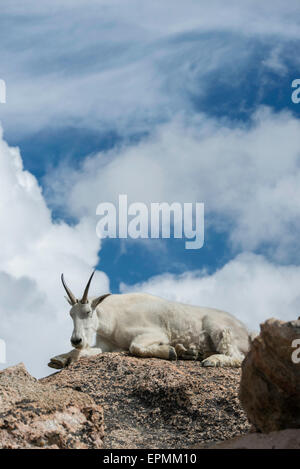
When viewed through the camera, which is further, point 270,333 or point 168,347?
point 168,347

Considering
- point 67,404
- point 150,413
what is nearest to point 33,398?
point 67,404

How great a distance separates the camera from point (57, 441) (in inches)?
242

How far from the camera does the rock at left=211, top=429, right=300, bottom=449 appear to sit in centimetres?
543

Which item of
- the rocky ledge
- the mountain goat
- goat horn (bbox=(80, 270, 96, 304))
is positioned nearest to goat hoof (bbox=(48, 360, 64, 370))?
the mountain goat

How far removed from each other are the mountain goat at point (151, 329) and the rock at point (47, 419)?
15.4 feet

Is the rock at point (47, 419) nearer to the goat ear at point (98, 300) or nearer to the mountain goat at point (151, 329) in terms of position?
the mountain goat at point (151, 329)

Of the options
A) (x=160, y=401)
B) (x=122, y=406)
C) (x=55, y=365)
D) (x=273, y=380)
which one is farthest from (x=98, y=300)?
(x=273, y=380)

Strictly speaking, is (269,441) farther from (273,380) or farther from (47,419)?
(47,419)

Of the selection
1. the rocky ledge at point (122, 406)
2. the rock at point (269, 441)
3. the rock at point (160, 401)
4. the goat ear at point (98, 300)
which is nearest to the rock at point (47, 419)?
the rocky ledge at point (122, 406)

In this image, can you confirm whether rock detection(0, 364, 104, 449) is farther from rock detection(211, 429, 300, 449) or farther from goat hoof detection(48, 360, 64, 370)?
goat hoof detection(48, 360, 64, 370)

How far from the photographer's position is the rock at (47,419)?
6082 millimetres
